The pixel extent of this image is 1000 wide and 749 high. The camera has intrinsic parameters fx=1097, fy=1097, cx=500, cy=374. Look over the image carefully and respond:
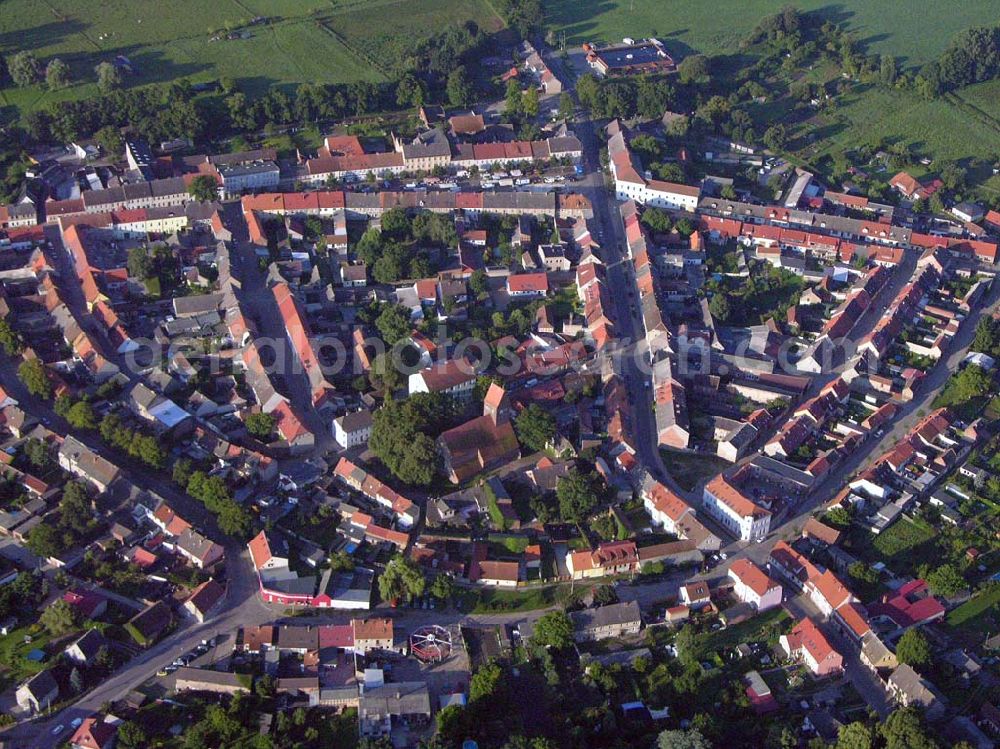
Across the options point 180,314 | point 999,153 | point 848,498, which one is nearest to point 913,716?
point 848,498

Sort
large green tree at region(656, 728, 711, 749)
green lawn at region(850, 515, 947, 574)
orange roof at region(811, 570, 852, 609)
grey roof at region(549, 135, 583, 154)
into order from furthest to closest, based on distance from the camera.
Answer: grey roof at region(549, 135, 583, 154), green lawn at region(850, 515, 947, 574), orange roof at region(811, 570, 852, 609), large green tree at region(656, 728, 711, 749)

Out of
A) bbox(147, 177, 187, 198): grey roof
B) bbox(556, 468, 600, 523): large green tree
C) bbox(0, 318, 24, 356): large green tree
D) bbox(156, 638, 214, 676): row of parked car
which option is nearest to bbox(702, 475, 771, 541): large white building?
bbox(556, 468, 600, 523): large green tree

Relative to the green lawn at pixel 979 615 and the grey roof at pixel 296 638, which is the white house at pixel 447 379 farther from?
the green lawn at pixel 979 615

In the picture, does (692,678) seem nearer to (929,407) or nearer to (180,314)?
(929,407)

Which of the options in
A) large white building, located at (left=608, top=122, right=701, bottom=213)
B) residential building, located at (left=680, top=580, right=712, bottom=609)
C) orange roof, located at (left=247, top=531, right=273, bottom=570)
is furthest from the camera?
large white building, located at (left=608, top=122, right=701, bottom=213)

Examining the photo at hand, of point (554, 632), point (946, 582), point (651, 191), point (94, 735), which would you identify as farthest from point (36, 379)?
point (946, 582)

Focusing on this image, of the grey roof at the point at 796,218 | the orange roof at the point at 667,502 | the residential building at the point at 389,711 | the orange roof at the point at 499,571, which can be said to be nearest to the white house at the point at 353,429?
the orange roof at the point at 499,571

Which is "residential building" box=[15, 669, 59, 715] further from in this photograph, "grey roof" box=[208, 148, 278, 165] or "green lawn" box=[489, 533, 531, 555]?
"grey roof" box=[208, 148, 278, 165]
